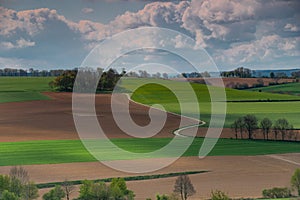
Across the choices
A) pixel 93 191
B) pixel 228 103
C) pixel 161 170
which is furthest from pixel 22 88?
pixel 93 191

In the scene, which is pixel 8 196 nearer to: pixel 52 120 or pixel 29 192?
pixel 29 192

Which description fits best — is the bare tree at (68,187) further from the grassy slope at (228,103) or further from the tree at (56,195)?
the grassy slope at (228,103)

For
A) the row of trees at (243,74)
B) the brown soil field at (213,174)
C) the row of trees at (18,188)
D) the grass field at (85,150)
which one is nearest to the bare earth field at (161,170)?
the brown soil field at (213,174)

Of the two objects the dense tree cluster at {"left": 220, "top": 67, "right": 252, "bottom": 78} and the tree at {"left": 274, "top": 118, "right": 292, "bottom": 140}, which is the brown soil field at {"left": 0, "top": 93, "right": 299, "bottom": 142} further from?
the dense tree cluster at {"left": 220, "top": 67, "right": 252, "bottom": 78}

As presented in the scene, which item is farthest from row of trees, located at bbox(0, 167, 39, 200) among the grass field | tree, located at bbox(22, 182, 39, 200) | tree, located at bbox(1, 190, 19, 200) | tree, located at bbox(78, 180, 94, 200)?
the grass field

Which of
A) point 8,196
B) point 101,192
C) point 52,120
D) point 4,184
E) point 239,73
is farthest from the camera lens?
point 239,73

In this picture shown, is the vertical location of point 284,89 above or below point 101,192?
above

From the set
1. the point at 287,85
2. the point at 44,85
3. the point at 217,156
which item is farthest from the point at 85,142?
the point at 287,85
